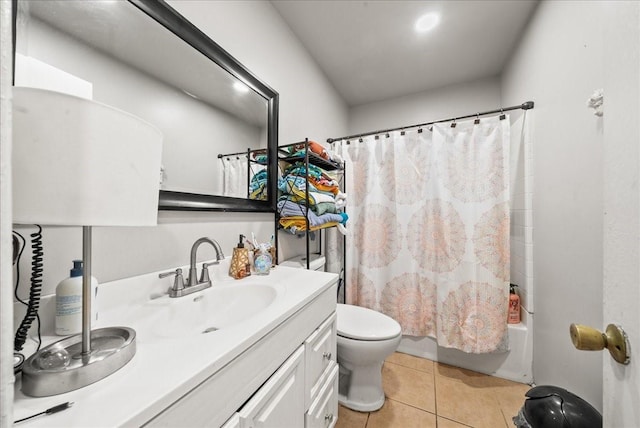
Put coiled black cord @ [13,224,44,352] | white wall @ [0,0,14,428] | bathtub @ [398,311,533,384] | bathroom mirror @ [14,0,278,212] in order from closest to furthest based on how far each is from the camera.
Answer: white wall @ [0,0,14,428], coiled black cord @ [13,224,44,352], bathroom mirror @ [14,0,278,212], bathtub @ [398,311,533,384]

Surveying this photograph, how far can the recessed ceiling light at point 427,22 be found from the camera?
1.57 m

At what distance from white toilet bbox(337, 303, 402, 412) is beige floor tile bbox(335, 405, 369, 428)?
2cm

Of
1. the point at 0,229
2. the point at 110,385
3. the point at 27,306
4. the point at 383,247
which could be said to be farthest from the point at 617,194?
the point at 383,247

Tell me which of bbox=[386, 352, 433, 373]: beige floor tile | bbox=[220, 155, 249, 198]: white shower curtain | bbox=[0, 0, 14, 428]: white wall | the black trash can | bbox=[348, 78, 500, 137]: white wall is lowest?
bbox=[386, 352, 433, 373]: beige floor tile

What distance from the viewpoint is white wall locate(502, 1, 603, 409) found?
3.25 feet

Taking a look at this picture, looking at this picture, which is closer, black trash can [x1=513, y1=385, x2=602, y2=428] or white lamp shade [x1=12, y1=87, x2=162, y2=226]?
white lamp shade [x1=12, y1=87, x2=162, y2=226]

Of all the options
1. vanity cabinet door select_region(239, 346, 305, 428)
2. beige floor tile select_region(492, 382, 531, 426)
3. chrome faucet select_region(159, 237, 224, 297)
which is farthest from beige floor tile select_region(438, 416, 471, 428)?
chrome faucet select_region(159, 237, 224, 297)

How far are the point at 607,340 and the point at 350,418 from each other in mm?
1280

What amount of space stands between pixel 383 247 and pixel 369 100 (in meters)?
1.66

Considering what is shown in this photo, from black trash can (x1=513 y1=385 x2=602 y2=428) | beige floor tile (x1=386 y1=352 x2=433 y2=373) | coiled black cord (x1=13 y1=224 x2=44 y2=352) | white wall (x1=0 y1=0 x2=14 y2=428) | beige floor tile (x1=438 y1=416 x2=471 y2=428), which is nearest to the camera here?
white wall (x1=0 y1=0 x2=14 y2=428)

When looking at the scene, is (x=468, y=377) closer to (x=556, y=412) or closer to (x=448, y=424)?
(x=448, y=424)

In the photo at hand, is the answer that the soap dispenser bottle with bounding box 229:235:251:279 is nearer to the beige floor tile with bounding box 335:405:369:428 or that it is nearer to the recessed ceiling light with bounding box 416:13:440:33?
the beige floor tile with bounding box 335:405:369:428

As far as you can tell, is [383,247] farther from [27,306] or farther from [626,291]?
[27,306]

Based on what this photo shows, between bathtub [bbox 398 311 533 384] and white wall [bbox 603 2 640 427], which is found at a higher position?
white wall [bbox 603 2 640 427]
